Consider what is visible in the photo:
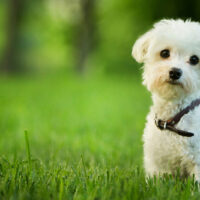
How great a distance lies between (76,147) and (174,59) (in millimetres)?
2523

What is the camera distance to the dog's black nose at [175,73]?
3.67 metres

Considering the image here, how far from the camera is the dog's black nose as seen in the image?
3672mm

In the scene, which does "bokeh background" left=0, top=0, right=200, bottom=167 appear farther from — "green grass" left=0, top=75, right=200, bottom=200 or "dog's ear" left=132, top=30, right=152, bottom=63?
"dog's ear" left=132, top=30, right=152, bottom=63

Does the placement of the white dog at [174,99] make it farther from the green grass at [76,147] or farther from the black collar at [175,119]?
the green grass at [76,147]

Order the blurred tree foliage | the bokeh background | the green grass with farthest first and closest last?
the blurred tree foliage
the bokeh background
the green grass

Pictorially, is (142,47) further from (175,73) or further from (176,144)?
(176,144)

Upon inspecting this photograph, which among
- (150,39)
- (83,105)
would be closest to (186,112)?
(150,39)

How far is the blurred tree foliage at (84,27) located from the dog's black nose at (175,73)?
18.9 meters

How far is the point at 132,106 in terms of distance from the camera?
34.9 feet

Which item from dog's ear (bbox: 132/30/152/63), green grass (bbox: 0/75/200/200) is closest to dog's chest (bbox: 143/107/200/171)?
green grass (bbox: 0/75/200/200)

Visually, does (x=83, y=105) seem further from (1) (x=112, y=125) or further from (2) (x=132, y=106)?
(1) (x=112, y=125)

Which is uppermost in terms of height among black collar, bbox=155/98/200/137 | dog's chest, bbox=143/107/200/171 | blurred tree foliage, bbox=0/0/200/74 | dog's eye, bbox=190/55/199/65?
blurred tree foliage, bbox=0/0/200/74

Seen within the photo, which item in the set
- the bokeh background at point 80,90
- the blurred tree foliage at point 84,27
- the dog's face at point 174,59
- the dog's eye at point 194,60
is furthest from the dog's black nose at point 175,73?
the blurred tree foliage at point 84,27

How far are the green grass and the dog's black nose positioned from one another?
3.05ft
